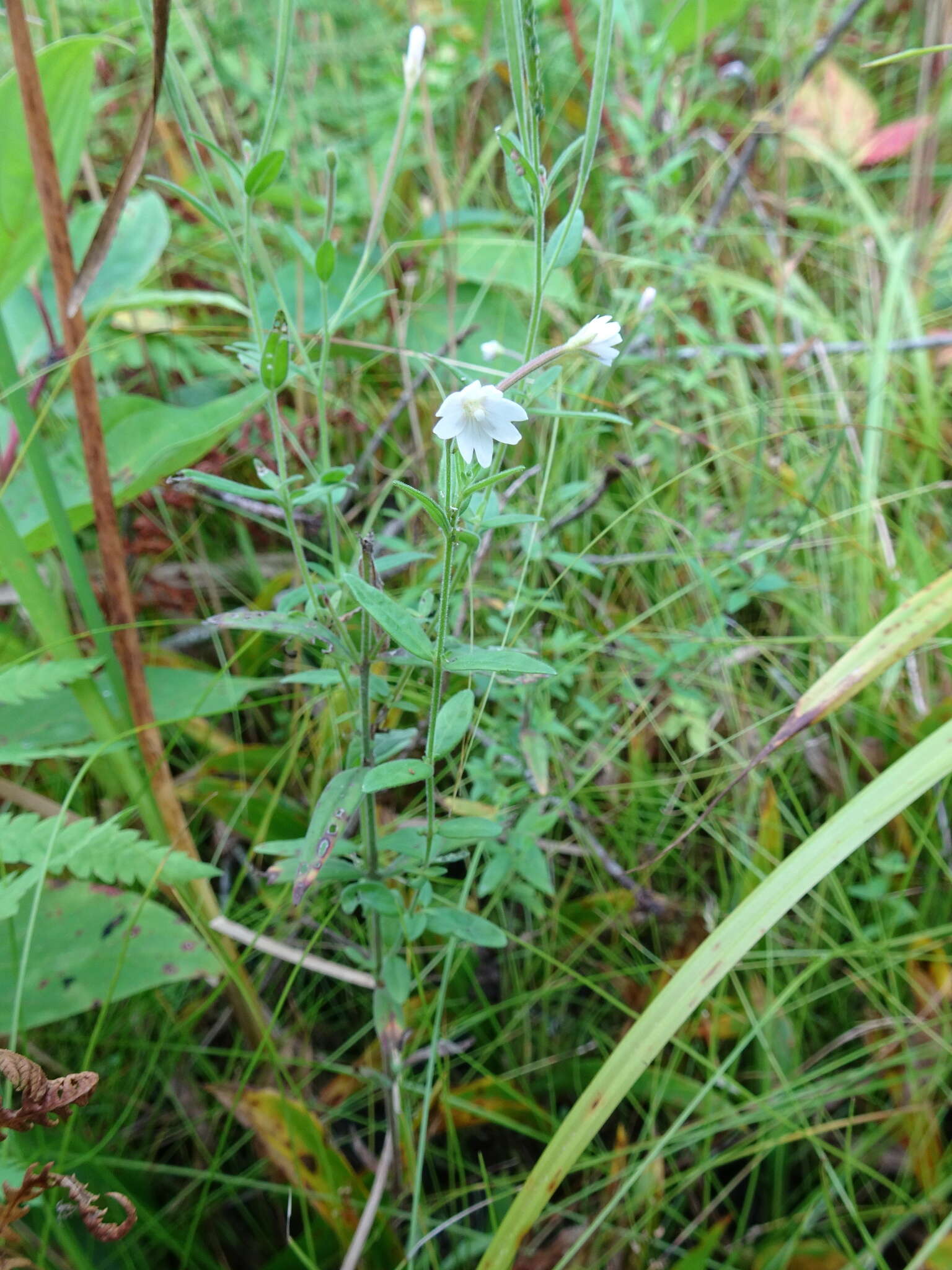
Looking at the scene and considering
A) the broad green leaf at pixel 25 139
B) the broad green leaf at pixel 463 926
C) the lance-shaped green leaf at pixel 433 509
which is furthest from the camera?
the broad green leaf at pixel 25 139

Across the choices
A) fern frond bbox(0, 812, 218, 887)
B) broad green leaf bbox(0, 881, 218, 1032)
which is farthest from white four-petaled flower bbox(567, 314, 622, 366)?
broad green leaf bbox(0, 881, 218, 1032)

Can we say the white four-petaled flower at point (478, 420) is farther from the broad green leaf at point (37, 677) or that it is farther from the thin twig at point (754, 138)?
the thin twig at point (754, 138)

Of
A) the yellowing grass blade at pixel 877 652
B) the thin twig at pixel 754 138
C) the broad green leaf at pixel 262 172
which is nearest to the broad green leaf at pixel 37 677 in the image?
the broad green leaf at pixel 262 172

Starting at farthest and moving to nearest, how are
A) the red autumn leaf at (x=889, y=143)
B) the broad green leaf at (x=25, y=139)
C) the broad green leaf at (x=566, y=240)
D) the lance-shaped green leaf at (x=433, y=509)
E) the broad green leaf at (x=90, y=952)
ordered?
the red autumn leaf at (x=889, y=143)
the broad green leaf at (x=25, y=139)
the broad green leaf at (x=90, y=952)
the broad green leaf at (x=566, y=240)
the lance-shaped green leaf at (x=433, y=509)

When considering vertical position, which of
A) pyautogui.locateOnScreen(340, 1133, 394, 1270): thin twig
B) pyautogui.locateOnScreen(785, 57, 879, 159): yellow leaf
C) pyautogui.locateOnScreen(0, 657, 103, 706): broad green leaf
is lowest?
pyautogui.locateOnScreen(340, 1133, 394, 1270): thin twig

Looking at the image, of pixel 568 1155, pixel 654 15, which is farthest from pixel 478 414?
pixel 654 15

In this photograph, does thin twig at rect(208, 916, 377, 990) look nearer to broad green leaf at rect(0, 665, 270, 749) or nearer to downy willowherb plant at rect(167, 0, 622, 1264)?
downy willowherb plant at rect(167, 0, 622, 1264)

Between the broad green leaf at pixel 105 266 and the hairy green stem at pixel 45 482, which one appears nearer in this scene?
the hairy green stem at pixel 45 482
